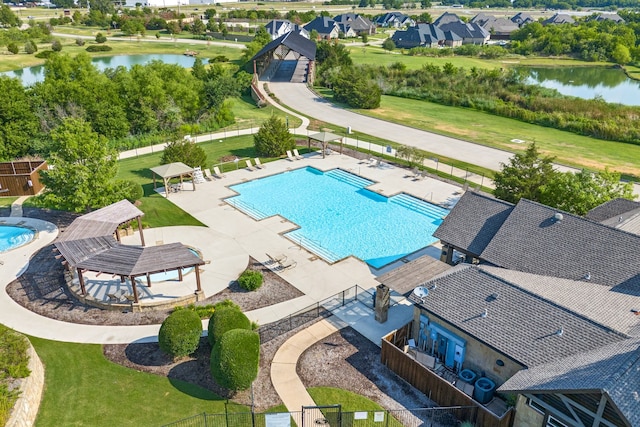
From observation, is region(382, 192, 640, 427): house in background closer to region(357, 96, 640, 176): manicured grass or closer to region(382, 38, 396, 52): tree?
region(357, 96, 640, 176): manicured grass

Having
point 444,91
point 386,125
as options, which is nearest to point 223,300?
point 386,125

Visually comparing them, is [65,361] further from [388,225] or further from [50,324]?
[388,225]

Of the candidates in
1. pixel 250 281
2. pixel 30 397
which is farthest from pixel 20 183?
pixel 30 397

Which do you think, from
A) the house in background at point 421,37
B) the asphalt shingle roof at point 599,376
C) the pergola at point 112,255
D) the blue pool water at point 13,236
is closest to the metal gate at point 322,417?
the asphalt shingle roof at point 599,376

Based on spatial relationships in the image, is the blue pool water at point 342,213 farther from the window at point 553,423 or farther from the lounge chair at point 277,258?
the window at point 553,423

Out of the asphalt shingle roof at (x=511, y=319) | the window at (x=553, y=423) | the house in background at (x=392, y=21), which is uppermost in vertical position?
the house in background at (x=392, y=21)
